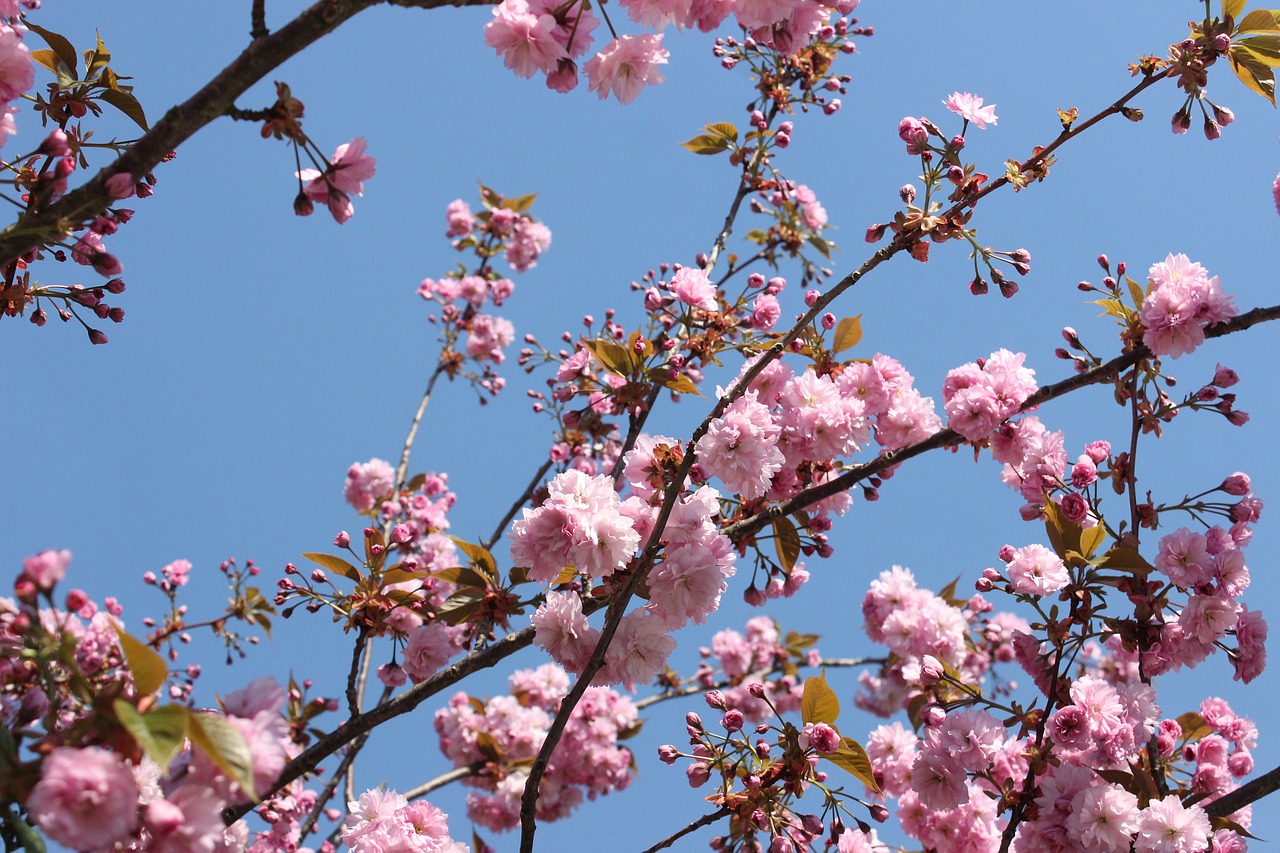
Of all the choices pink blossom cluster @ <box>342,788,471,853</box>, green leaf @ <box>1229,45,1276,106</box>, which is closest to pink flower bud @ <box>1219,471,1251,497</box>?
green leaf @ <box>1229,45,1276,106</box>

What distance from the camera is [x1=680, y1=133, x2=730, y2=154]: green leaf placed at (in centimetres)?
433

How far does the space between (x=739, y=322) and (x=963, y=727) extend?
5.46 feet

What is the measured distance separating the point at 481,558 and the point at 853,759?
130 centimetres

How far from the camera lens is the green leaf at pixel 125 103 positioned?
2.28 m

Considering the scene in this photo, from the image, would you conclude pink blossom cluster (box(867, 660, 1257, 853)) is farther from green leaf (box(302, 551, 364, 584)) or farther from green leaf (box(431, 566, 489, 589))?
green leaf (box(302, 551, 364, 584))

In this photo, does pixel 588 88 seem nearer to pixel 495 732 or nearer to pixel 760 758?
pixel 760 758

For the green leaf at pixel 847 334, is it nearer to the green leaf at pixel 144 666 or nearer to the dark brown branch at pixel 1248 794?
the dark brown branch at pixel 1248 794

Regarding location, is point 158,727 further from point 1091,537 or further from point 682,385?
point 1091,537

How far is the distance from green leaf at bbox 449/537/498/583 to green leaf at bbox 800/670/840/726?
1.07m

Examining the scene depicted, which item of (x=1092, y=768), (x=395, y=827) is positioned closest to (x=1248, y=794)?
(x=1092, y=768)

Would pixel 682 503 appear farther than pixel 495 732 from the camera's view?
No

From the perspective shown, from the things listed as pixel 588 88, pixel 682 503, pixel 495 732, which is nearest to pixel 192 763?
pixel 682 503

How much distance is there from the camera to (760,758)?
2578 millimetres

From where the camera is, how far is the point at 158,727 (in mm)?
1196
